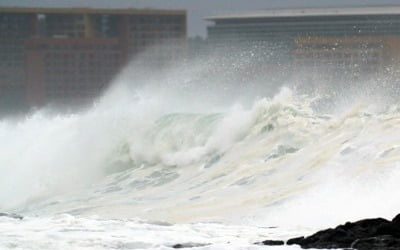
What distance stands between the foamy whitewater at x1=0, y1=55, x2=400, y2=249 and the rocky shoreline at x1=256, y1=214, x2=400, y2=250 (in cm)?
94

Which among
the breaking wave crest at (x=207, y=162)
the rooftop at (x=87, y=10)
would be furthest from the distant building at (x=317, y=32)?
the breaking wave crest at (x=207, y=162)

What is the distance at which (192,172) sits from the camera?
4128 centimetres

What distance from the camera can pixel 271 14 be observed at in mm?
169375

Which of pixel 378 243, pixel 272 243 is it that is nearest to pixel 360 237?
pixel 378 243

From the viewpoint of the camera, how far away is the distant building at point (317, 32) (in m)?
134

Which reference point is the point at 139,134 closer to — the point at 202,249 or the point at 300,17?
the point at 202,249

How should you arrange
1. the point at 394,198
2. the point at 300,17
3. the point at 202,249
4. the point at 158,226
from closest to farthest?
1. the point at 202,249
2. the point at 158,226
3. the point at 394,198
4. the point at 300,17

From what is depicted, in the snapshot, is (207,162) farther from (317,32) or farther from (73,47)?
(73,47)

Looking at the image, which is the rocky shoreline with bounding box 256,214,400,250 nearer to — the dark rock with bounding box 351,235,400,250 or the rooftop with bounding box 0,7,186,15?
the dark rock with bounding box 351,235,400,250

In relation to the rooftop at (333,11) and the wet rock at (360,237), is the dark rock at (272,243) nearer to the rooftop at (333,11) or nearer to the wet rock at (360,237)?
the wet rock at (360,237)

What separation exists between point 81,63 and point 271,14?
76.8 ft

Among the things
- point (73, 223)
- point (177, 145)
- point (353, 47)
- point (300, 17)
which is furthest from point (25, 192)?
point (300, 17)

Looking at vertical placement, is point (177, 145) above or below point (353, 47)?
below

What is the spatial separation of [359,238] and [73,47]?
14838cm
